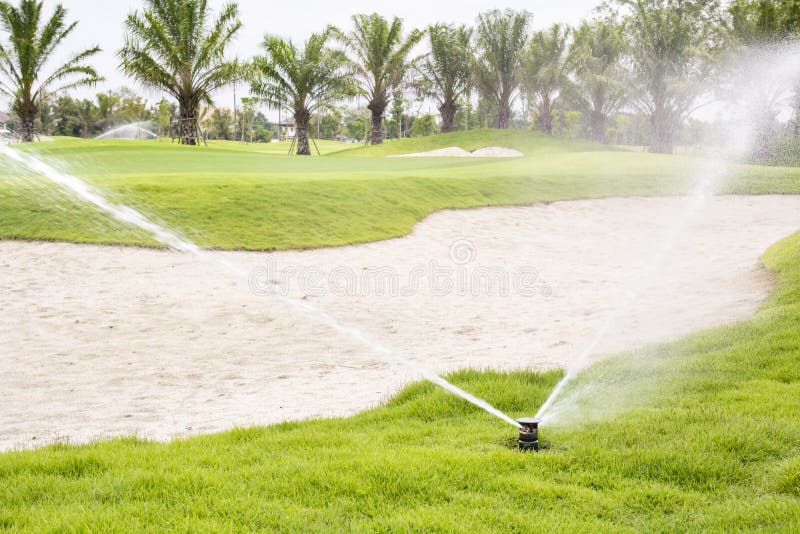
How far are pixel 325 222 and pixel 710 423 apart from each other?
11285 mm

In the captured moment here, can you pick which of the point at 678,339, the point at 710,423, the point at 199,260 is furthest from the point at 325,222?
the point at 710,423

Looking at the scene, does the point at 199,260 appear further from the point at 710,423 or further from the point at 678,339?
the point at 710,423

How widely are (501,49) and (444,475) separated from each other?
174ft

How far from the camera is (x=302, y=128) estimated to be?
152ft

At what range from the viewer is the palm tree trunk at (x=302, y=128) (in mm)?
45475

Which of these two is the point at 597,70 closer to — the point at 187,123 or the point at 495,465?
the point at 187,123

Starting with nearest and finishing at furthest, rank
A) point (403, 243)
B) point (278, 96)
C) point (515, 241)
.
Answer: point (403, 243), point (515, 241), point (278, 96)

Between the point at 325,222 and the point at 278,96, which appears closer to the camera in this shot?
the point at 325,222

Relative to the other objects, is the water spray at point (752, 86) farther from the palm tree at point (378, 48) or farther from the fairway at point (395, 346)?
the palm tree at point (378, 48)

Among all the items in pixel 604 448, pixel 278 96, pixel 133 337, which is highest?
pixel 278 96

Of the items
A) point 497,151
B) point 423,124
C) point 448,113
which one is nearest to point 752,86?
point 497,151

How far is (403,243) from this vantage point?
1460cm

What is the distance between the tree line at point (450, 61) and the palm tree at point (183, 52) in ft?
0.25

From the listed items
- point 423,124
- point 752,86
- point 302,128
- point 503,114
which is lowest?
point 302,128
